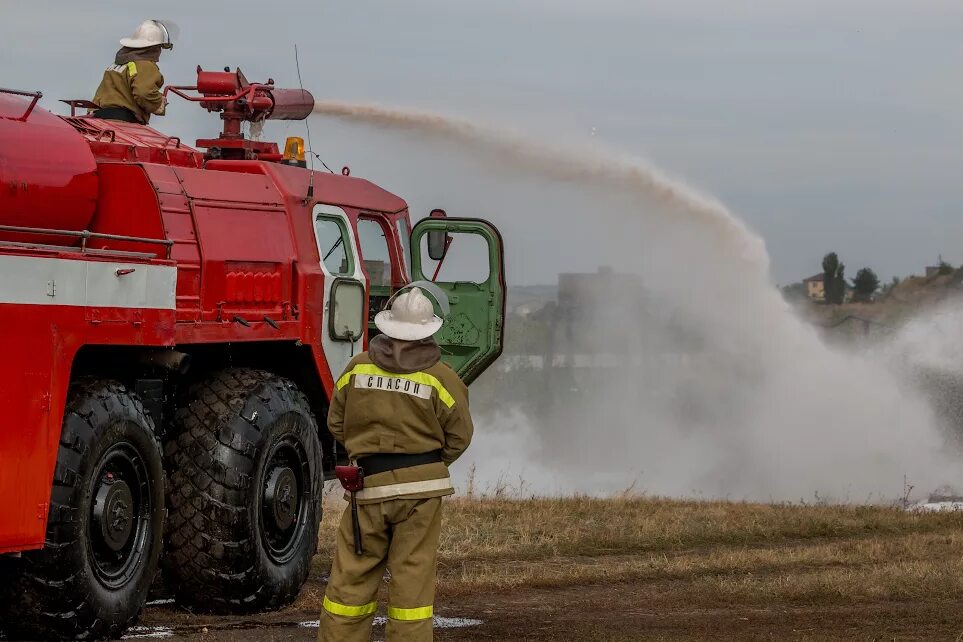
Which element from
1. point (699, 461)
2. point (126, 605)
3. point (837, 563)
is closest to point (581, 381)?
point (699, 461)

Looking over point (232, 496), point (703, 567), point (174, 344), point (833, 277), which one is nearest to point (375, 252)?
point (232, 496)

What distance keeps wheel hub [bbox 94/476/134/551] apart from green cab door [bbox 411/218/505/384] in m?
3.64

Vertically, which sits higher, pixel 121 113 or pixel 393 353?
pixel 121 113

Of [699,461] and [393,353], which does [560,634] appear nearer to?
[393,353]

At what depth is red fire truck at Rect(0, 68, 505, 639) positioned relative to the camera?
24.8 feet

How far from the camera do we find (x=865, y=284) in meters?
65.8

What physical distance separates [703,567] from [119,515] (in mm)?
4845

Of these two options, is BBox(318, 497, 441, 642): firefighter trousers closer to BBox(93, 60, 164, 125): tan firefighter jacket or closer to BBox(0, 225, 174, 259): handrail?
BBox(0, 225, 174, 259): handrail

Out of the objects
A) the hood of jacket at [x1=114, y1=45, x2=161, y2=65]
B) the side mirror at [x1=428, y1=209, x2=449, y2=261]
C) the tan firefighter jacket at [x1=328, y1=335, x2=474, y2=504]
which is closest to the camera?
the tan firefighter jacket at [x1=328, y1=335, x2=474, y2=504]

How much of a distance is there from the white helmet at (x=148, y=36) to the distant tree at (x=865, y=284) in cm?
5590

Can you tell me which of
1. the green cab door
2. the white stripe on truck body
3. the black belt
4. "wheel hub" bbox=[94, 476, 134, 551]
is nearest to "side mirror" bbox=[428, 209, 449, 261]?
the green cab door

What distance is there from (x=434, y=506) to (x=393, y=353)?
74 cm

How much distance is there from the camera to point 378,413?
7.21 metres

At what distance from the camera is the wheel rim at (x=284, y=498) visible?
9.50 metres
